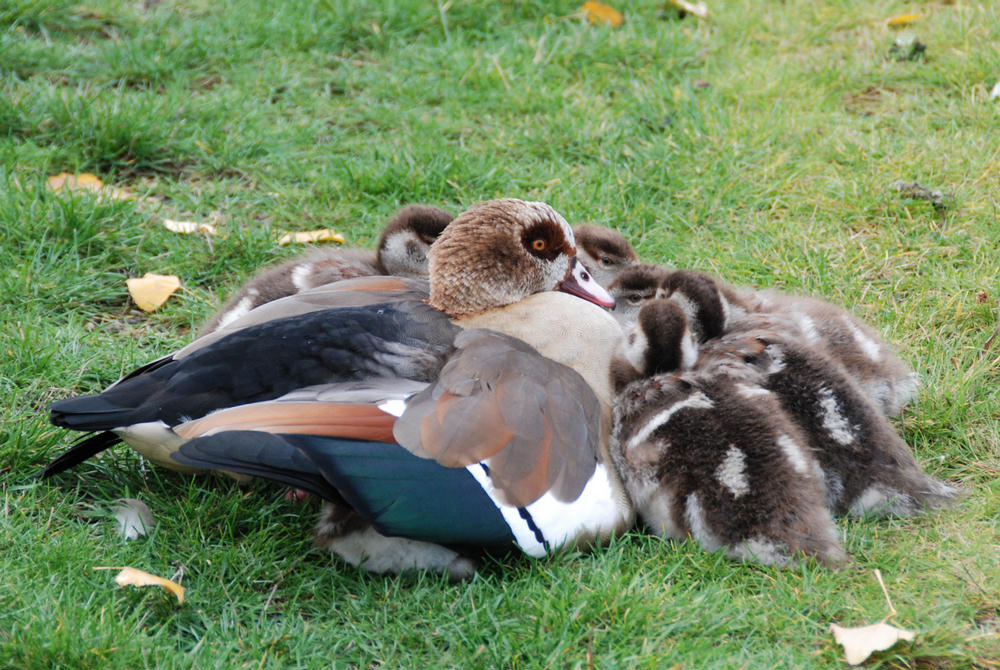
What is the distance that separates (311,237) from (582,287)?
5.55 feet

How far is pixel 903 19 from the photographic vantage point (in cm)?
676

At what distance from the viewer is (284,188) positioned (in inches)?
223

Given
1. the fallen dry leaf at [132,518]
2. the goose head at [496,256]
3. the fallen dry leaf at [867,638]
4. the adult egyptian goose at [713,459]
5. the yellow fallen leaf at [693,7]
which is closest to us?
the fallen dry leaf at [867,638]

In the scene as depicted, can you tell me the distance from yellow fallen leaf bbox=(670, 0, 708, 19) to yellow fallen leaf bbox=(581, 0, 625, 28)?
0.37 meters

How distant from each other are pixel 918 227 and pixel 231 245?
3.26 m

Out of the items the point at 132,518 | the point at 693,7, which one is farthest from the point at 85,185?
the point at 693,7

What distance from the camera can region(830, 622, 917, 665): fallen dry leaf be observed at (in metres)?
2.81

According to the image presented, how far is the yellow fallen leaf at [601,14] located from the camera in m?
6.98

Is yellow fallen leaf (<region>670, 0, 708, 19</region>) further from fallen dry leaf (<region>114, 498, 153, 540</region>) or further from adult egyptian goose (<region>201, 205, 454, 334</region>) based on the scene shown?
fallen dry leaf (<region>114, 498, 153, 540</region>)

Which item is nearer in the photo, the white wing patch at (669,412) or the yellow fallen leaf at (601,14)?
the white wing patch at (669,412)

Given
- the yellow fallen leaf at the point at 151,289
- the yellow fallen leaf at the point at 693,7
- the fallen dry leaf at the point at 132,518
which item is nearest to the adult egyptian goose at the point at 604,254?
the yellow fallen leaf at the point at 151,289

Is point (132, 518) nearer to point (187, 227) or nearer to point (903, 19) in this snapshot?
point (187, 227)

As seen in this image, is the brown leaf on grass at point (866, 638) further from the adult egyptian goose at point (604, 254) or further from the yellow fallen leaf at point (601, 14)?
the yellow fallen leaf at point (601, 14)

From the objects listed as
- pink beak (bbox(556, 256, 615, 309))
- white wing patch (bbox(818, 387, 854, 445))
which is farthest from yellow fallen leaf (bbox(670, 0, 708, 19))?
white wing patch (bbox(818, 387, 854, 445))
